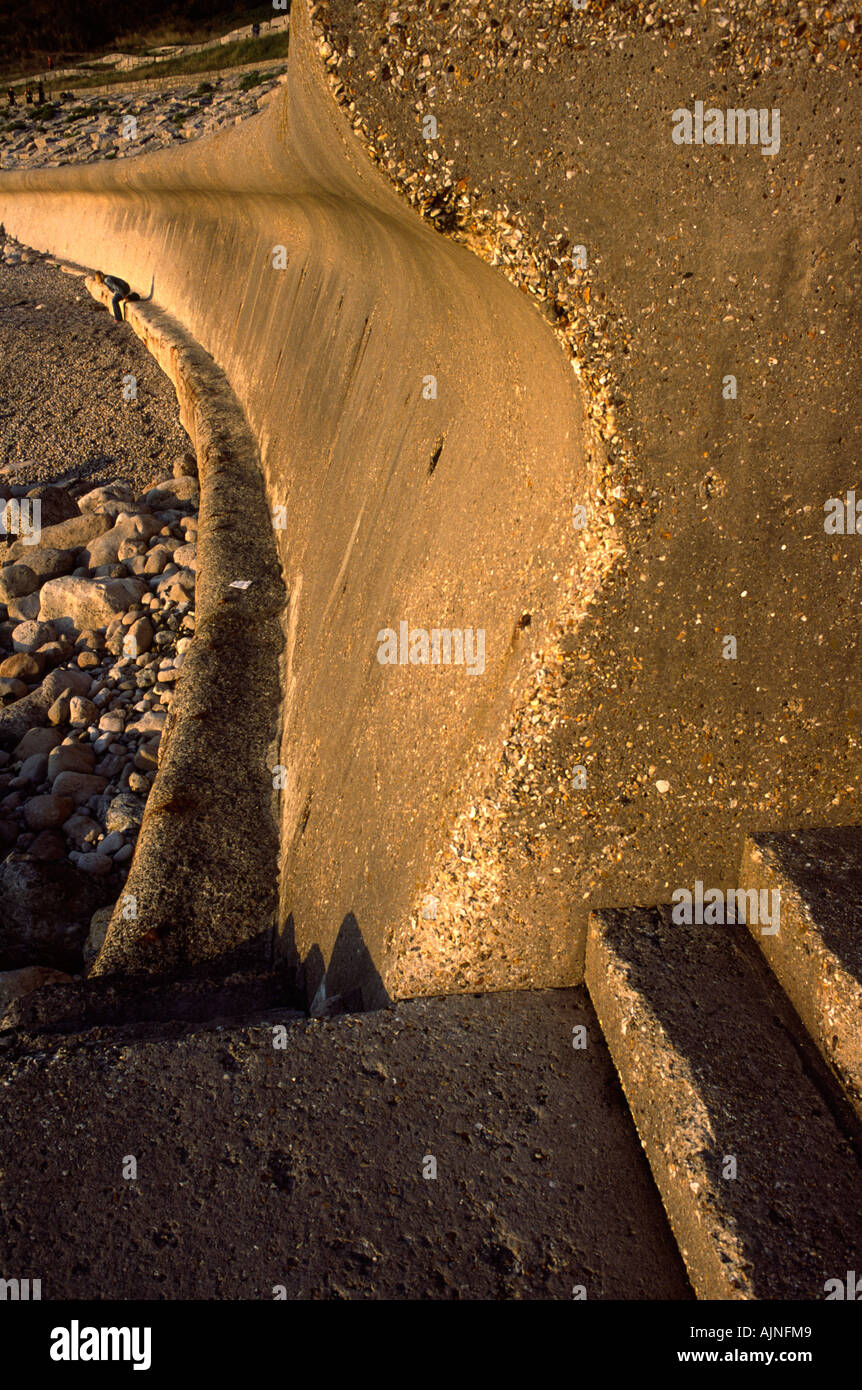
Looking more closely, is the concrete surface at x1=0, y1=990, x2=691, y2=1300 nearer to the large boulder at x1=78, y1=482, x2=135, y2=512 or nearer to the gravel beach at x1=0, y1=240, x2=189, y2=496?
the large boulder at x1=78, y1=482, x2=135, y2=512

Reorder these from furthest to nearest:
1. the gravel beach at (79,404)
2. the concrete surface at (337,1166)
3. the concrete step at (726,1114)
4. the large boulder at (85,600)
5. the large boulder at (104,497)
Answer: the gravel beach at (79,404) < the large boulder at (104,497) < the large boulder at (85,600) < the concrete surface at (337,1166) < the concrete step at (726,1114)

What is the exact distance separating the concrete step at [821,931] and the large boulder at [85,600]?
14.5 feet

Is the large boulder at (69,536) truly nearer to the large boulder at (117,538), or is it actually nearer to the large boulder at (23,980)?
the large boulder at (117,538)

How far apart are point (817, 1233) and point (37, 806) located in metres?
3.56

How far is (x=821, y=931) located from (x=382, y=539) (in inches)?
71.6

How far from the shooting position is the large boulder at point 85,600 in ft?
17.6

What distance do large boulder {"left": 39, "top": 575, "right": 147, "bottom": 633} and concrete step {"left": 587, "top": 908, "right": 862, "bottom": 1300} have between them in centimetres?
432

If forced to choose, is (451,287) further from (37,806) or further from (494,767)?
(37,806)

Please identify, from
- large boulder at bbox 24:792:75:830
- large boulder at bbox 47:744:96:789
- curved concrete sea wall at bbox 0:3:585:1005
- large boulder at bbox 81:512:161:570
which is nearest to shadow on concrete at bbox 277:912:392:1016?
curved concrete sea wall at bbox 0:3:585:1005

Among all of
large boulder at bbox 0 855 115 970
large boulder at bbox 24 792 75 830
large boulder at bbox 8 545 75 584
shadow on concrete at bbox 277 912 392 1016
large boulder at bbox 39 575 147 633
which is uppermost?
large boulder at bbox 8 545 75 584

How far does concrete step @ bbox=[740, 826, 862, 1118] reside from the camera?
1443mm

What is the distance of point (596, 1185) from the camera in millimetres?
1479

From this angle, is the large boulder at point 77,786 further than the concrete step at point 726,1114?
Yes

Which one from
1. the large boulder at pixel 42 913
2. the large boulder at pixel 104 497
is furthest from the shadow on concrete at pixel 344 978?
the large boulder at pixel 104 497
